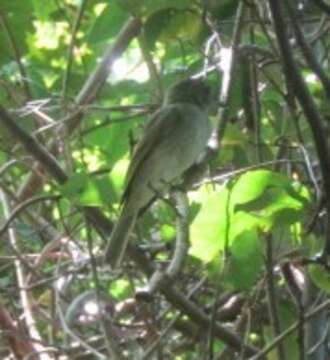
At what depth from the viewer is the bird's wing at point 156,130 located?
3.16 meters

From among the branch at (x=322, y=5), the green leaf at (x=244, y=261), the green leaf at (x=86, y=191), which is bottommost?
the green leaf at (x=244, y=261)

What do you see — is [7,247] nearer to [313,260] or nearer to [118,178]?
[118,178]

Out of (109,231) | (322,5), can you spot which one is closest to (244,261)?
(322,5)

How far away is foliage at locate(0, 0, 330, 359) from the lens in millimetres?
2018

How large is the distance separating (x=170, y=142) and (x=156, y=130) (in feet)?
0.30

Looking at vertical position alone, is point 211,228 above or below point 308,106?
below

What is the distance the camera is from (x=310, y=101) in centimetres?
201

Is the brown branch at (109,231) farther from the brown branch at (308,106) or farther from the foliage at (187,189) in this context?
the brown branch at (308,106)

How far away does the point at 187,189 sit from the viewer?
2.42m

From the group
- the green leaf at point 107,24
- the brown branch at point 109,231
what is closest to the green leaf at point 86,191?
the brown branch at point 109,231

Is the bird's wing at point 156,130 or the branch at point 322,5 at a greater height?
the branch at point 322,5

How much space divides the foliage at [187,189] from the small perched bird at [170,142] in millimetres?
54

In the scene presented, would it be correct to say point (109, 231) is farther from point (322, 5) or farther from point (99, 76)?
point (322, 5)

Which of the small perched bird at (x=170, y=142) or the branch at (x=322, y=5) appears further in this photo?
the small perched bird at (x=170, y=142)
